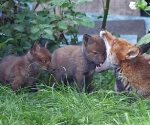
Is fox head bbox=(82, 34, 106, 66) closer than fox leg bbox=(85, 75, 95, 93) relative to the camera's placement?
Yes

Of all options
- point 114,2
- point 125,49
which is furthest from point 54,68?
point 114,2

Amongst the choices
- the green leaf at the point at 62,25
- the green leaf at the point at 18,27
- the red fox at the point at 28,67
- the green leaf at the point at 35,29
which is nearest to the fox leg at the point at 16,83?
the red fox at the point at 28,67

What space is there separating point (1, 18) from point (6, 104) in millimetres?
2141

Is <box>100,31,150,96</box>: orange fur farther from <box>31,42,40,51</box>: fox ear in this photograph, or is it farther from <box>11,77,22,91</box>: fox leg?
<box>11,77,22,91</box>: fox leg

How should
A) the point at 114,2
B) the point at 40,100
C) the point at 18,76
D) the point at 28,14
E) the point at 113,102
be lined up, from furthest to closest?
the point at 114,2 < the point at 28,14 < the point at 18,76 < the point at 40,100 < the point at 113,102

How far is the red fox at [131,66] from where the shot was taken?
21.2 ft

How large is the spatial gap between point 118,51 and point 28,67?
1411 mm

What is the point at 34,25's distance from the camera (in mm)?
7766

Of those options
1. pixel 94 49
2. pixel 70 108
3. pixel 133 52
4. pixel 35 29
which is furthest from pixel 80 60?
pixel 70 108

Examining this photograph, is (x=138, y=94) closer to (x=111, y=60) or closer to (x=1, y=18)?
(x=111, y=60)

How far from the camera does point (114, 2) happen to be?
1080 cm

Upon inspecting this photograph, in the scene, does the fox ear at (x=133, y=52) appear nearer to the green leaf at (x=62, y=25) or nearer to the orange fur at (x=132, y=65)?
the orange fur at (x=132, y=65)

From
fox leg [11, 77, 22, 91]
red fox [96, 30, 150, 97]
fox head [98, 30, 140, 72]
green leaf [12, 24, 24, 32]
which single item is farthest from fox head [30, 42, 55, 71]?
red fox [96, 30, 150, 97]

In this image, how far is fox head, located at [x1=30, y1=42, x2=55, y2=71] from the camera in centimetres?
733
